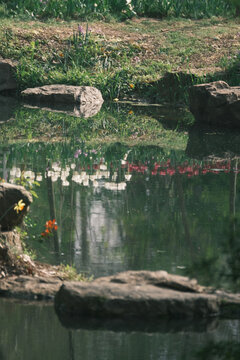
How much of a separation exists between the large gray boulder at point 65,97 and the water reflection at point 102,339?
1263 centimetres

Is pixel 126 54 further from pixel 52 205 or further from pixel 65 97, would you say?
pixel 52 205

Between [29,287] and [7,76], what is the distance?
1441 cm

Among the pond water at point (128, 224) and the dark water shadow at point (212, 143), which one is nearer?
the pond water at point (128, 224)

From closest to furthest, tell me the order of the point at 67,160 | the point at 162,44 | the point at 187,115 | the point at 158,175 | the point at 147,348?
the point at 147,348
the point at 158,175
the point at 67,160
the point at 187,115
the point at 162,44

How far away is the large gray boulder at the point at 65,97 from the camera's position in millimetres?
18047

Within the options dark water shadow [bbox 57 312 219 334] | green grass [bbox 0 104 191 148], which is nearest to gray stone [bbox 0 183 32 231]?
dark water shadow [bbox 57 312 219 334]

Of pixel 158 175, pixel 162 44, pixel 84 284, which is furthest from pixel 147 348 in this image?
pixel 162 44

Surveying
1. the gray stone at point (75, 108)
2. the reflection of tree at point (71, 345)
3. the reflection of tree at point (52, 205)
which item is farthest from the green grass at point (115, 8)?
the reflection of tree at point (71, 345)

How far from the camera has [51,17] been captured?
77.2ft

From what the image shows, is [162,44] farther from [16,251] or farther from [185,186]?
[16,251]

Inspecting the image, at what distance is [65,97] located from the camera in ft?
59.5

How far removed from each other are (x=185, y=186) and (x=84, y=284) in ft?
14.9

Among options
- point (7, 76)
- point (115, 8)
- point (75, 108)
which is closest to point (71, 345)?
point (75, 108)

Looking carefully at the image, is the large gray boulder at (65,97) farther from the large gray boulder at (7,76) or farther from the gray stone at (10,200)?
the gray stone at (10,200)
